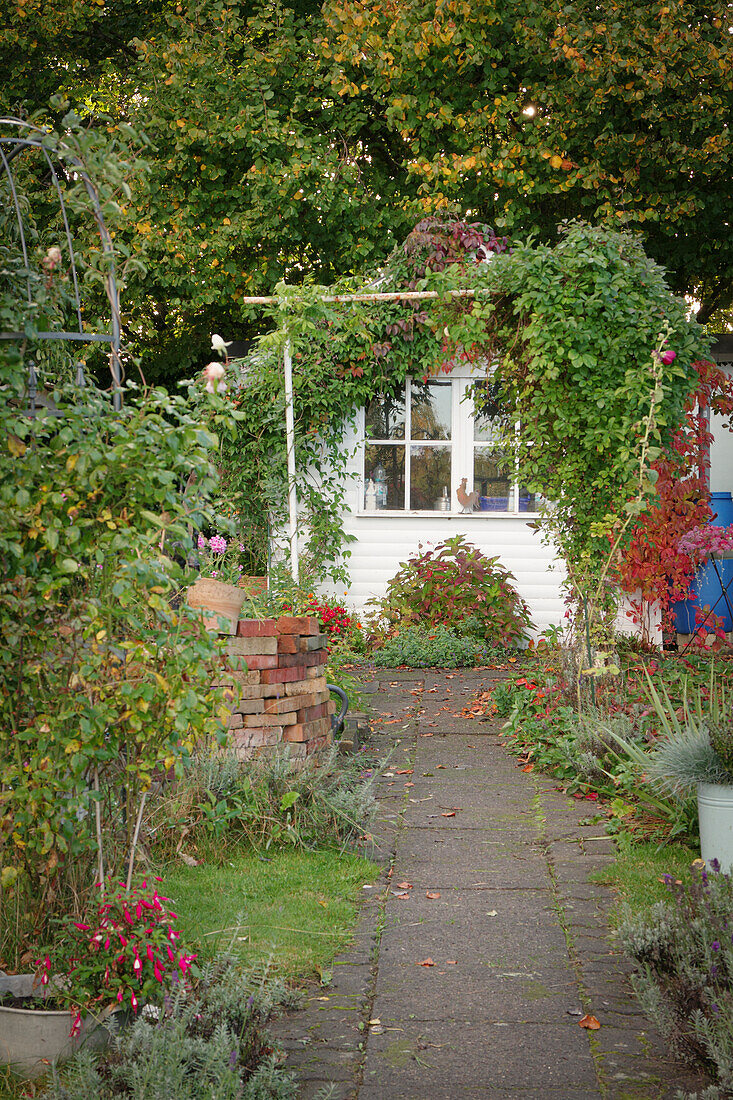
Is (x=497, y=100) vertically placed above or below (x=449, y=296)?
above

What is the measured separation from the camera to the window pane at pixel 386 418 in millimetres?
10430

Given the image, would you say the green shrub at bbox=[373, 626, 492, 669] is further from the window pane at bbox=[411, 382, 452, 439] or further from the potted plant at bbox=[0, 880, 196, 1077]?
the potted plant at bbox=[0, 880, 196, 1077]

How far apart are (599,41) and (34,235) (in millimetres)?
8954

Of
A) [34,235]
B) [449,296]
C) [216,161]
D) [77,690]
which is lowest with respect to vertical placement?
[77,690]

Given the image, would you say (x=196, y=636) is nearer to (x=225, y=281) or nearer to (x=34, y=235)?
(x=34, y=235)

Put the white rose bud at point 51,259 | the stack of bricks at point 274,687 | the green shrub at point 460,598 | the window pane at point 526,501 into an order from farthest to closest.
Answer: the window pane at point 526,501
the green shrub at point 460,598
the stack of bricks at point 274,687
the white rose bud at point 51,259

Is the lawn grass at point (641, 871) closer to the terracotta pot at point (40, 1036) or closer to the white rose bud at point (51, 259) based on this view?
the terracotta pot at point (40, 1036)

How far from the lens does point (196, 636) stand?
267cm

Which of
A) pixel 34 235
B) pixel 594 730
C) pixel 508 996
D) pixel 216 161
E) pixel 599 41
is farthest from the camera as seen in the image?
pixel 216 161

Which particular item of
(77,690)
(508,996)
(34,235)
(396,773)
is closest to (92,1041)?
(77,690)

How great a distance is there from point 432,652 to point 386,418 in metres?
2.92

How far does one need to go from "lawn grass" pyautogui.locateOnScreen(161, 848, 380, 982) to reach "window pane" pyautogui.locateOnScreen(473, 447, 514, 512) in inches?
257

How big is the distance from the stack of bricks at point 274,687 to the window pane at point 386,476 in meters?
5.47

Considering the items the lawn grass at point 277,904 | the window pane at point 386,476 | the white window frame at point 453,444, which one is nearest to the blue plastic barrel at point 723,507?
the white window frame at point 453,444
